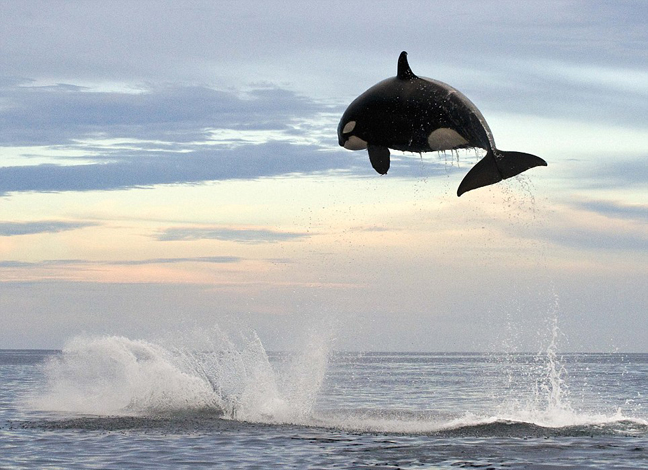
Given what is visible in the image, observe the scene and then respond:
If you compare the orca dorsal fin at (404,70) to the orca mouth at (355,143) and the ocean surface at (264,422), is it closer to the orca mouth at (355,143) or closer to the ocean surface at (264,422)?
the orca mouth at (355,143)

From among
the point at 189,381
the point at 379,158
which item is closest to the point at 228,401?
the point at 189,381

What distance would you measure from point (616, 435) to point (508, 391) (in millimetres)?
22999

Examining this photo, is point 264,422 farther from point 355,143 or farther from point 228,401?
point 355,143

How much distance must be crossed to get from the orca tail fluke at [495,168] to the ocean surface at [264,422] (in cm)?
650

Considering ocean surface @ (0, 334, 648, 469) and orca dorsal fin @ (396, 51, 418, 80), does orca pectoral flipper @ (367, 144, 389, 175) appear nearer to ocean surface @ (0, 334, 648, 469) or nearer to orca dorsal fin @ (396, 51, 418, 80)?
orca dorsal fin @ (396, 51, 418, 80)

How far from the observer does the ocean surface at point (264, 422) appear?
18.9 meters

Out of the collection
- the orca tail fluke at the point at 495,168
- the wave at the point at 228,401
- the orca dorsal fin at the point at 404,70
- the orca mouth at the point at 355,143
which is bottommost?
the wave at the point at 228,401

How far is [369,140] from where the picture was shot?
14367mm

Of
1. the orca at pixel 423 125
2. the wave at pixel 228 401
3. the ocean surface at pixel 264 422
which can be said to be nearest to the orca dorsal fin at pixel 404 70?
the orca at pixel 423 125

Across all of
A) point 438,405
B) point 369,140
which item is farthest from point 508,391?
point 369,140

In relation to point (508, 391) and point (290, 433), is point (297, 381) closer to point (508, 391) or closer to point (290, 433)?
point (290, 433)

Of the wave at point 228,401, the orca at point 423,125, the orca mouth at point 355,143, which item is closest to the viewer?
the orca at point 423,125

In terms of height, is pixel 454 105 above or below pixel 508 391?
above

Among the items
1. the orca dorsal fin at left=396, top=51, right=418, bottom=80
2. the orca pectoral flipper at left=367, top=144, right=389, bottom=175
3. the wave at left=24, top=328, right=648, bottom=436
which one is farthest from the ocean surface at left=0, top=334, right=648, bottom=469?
the orca dorsal fin at left=396, top=51, right=418, bottom=80
